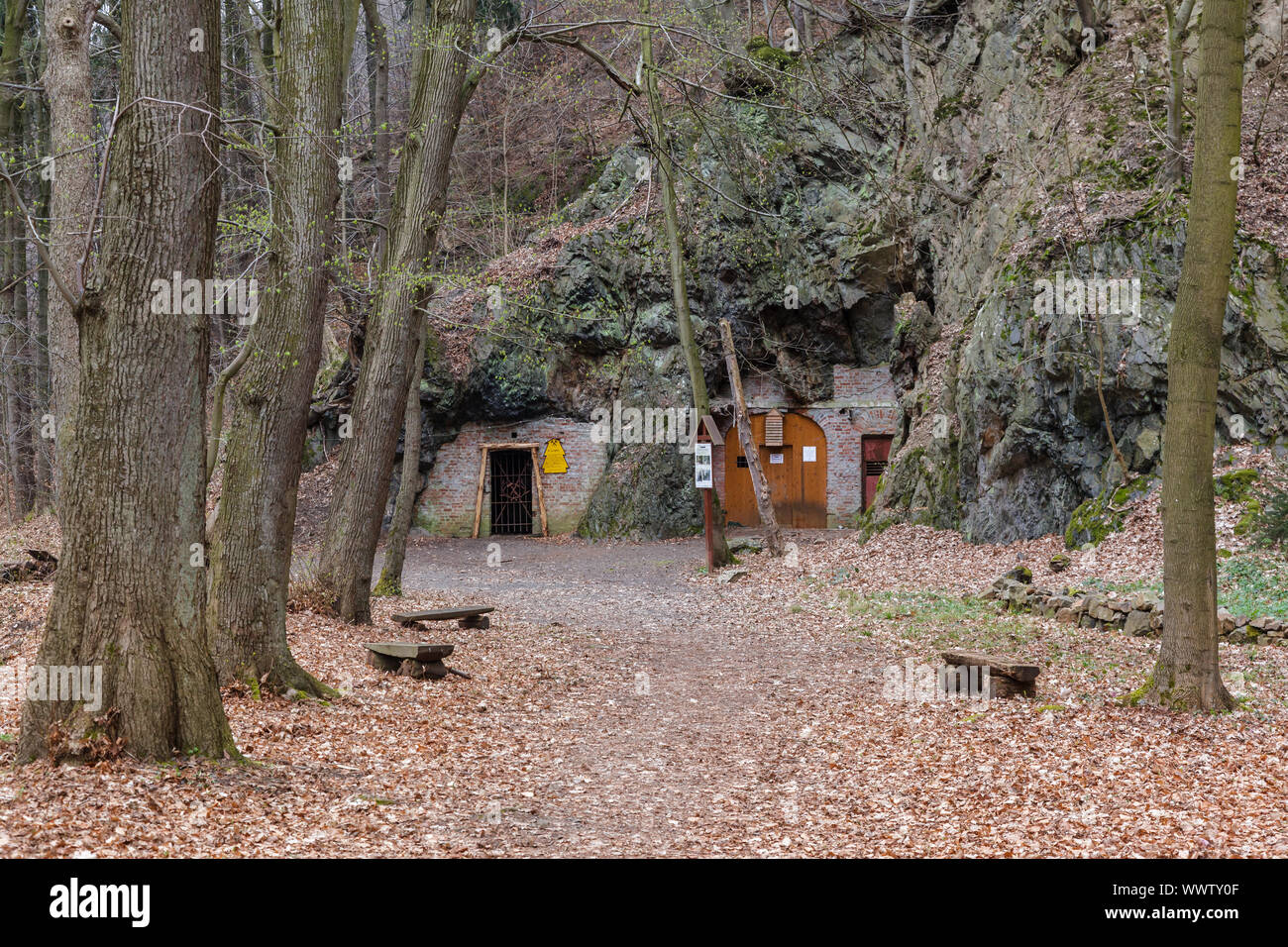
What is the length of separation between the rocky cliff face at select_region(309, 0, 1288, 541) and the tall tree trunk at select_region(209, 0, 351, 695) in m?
4.63

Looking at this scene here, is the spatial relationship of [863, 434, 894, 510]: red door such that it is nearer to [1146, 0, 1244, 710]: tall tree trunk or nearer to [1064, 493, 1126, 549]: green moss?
[1064, 493, 1126, 549]: green moss

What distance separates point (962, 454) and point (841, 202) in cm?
1046

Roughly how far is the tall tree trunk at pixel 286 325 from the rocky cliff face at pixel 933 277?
463 centimetres

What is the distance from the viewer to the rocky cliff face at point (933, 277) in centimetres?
1468

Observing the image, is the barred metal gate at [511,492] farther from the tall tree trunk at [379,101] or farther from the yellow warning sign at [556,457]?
the tall tree trunk at [379,101]

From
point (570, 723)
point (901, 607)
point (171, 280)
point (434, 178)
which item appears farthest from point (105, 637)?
point (901, 607)

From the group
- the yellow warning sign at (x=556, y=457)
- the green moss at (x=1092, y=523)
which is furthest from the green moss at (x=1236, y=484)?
the yellow warning sign at (x=556, y=457)

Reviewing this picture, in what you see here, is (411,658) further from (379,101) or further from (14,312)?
(14,312)

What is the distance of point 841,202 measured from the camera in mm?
26141

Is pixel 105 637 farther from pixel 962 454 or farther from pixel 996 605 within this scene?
pixel 962 454

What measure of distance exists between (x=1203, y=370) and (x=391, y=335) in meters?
8.10

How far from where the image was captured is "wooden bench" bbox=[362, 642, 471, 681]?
8.95 m

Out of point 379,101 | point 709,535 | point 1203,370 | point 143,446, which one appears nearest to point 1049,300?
point 709,535

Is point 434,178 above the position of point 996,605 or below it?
above
